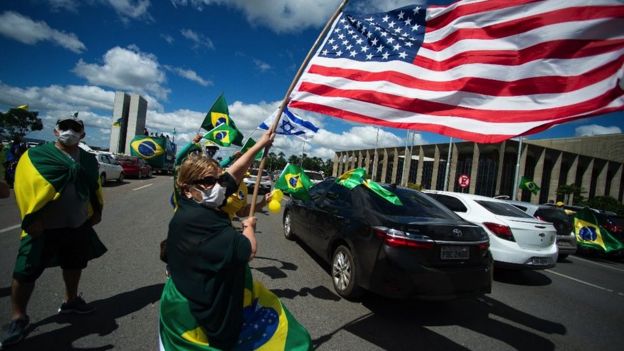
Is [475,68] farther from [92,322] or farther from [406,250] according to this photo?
[92,322]

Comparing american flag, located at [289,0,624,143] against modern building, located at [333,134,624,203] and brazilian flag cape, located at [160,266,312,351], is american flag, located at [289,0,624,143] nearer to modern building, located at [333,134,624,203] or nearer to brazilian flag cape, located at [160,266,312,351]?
brazilian flag cape, located at [160,266,312,351]

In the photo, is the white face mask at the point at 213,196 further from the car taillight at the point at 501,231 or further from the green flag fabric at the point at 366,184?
the car taillight at the point at 501,231

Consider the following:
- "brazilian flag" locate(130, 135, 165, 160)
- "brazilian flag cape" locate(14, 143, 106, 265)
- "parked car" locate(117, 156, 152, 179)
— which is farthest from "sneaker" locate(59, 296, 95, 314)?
"parked car" locate(117, 156, 152, 179)

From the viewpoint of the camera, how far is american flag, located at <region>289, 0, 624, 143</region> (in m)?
2.21

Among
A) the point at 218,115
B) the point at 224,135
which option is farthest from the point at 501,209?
the point at 218,115

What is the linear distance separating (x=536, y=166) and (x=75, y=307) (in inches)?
1959

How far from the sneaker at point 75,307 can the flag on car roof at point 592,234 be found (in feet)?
39.3

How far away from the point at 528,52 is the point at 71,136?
13.0 ft

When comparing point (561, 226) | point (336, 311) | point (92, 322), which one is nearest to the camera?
point (92, 322)

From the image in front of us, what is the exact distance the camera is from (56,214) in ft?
9.43

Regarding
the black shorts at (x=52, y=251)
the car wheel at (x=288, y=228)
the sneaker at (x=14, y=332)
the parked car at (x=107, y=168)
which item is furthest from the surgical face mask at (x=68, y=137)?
the parked car at (x=107, y=168)

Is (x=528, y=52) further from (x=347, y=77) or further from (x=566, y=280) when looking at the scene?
(x=566, y=280)

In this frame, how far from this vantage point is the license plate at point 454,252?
3605 mm

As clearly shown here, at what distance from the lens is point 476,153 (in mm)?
41656
